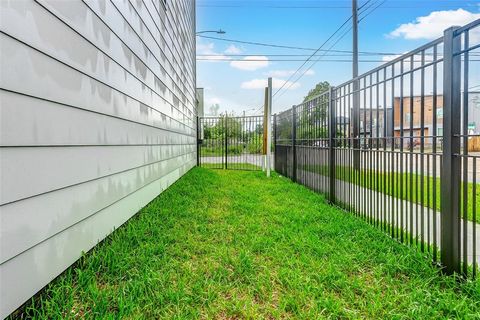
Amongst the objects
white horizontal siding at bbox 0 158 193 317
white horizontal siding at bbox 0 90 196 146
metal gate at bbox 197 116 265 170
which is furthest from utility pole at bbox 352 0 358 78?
white horizontal siding at bbox 0 158 193 317

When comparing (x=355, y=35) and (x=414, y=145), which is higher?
(x=355, y=35)

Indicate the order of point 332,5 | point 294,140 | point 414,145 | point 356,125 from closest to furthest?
point 414,145, point 356,125, point 294,140, point 332,5

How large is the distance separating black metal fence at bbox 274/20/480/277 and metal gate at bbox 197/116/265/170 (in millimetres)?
5962

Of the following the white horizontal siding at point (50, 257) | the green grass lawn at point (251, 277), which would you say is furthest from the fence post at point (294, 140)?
the white horizontal siding at point (50, 257)

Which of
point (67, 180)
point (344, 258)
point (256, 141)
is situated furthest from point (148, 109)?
point (256, 141)

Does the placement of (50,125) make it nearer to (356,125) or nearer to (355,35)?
(356,125)

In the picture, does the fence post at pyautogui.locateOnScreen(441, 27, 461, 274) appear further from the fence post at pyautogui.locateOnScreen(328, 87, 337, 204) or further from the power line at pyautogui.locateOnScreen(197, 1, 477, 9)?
the power line at pyautogui.locateOnScreen(197, 1, 477, 9)

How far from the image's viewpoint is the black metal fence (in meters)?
1.89

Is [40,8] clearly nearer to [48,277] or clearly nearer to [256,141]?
[48,277]

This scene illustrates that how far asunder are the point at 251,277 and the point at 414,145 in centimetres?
154

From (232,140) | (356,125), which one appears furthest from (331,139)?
(232,140)

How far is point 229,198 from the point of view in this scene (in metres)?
4.66

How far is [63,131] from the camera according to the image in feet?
5.79

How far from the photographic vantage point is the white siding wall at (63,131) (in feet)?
4.39
